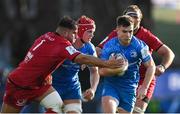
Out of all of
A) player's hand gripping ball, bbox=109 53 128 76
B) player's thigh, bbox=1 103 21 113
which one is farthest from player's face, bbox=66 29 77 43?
player's thigh, bbox=1 103 21 113

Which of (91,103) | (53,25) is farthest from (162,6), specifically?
(91,103)

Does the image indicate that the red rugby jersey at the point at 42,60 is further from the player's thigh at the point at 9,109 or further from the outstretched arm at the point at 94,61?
the player's thigh at the point at 9,109

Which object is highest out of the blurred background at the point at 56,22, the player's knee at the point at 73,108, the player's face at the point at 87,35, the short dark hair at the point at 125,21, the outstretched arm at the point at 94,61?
the short dark hair at the point at 125,21

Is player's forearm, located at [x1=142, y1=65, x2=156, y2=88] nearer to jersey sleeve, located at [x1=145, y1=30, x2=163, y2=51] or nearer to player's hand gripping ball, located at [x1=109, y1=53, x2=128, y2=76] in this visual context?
player's hand gripping ball, located at [x1=109, y1=53, x2=128, y2=76]

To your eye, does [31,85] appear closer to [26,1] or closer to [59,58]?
[59,58]

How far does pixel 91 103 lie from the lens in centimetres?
2267

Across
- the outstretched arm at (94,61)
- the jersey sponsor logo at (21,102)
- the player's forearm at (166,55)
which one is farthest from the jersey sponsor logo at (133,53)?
the jersey sponsor logo at (21,102)

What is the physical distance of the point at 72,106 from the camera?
49.5ft

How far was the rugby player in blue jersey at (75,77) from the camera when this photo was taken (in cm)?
1496

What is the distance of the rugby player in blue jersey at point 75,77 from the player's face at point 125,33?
2.56 ft

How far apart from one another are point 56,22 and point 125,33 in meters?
16.0

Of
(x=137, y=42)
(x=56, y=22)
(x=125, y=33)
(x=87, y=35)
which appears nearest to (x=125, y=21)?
(x=125, y=33)

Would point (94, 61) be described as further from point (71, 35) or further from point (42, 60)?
point (42, 60)

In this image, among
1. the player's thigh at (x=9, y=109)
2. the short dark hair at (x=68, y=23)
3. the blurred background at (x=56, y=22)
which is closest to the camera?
the short dark hair at (x=68, y=23)
